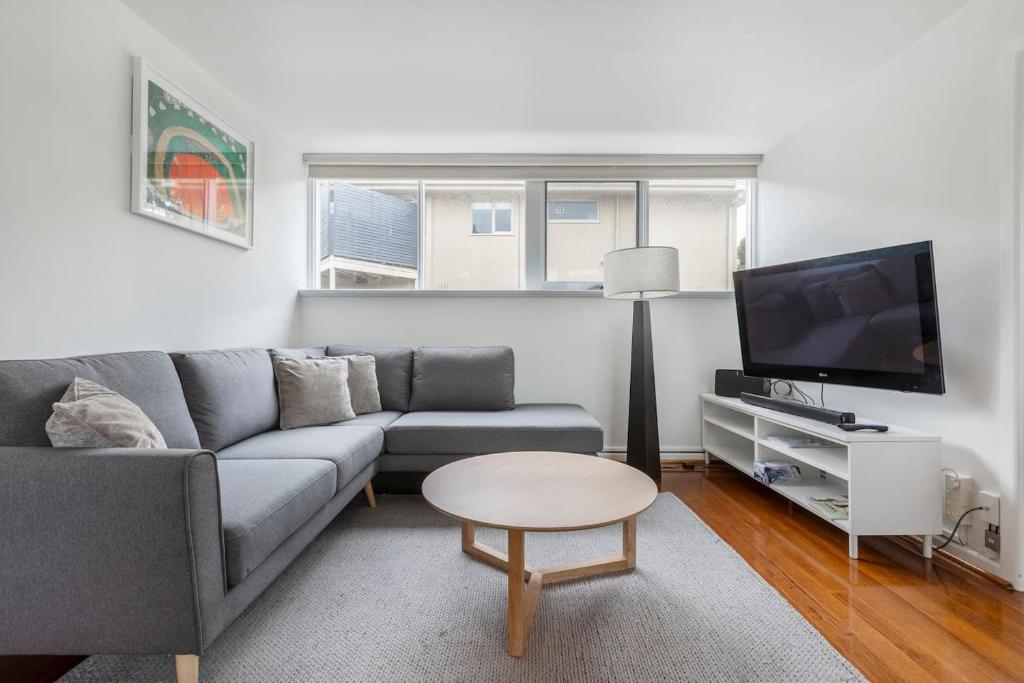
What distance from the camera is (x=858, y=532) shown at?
1838 millimetres

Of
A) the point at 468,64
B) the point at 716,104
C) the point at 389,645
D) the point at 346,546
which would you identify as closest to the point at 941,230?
the point at 716,104

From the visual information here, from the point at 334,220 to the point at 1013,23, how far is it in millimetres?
3736

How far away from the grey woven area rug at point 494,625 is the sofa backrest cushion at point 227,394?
0.64m

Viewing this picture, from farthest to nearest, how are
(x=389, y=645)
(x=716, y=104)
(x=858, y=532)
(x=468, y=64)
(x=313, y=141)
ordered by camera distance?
(x=313, y=141), (x=716, y=104), (x=468, y=64), (x=858, y=532), (x=389, y=645)

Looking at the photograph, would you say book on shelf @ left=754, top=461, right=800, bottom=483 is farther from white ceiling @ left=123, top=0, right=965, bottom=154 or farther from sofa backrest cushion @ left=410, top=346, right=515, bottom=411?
white ceiling @ left=123, top=0, right=965, bottom=154

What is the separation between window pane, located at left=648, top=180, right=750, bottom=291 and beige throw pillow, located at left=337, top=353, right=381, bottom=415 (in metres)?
2.28

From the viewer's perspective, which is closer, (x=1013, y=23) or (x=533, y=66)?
(x=1013, y=23)

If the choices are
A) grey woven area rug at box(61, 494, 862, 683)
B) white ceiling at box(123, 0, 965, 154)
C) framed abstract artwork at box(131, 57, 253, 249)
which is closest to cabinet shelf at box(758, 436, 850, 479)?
grey woven area rug at box(61, 494, 862, 683)

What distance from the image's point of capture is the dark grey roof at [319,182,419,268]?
11.3ft

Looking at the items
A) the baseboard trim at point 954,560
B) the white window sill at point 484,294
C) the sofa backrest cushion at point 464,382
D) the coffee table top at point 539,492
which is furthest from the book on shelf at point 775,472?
the sofa backrest cushion at point 464,382

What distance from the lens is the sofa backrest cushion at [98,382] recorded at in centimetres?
118

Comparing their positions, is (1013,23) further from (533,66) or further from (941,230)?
(533,66)

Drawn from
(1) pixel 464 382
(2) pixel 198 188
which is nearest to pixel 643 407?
(1) pixel 464 382

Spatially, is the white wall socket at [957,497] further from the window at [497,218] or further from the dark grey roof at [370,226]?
the dark grey roof at [370,226]
